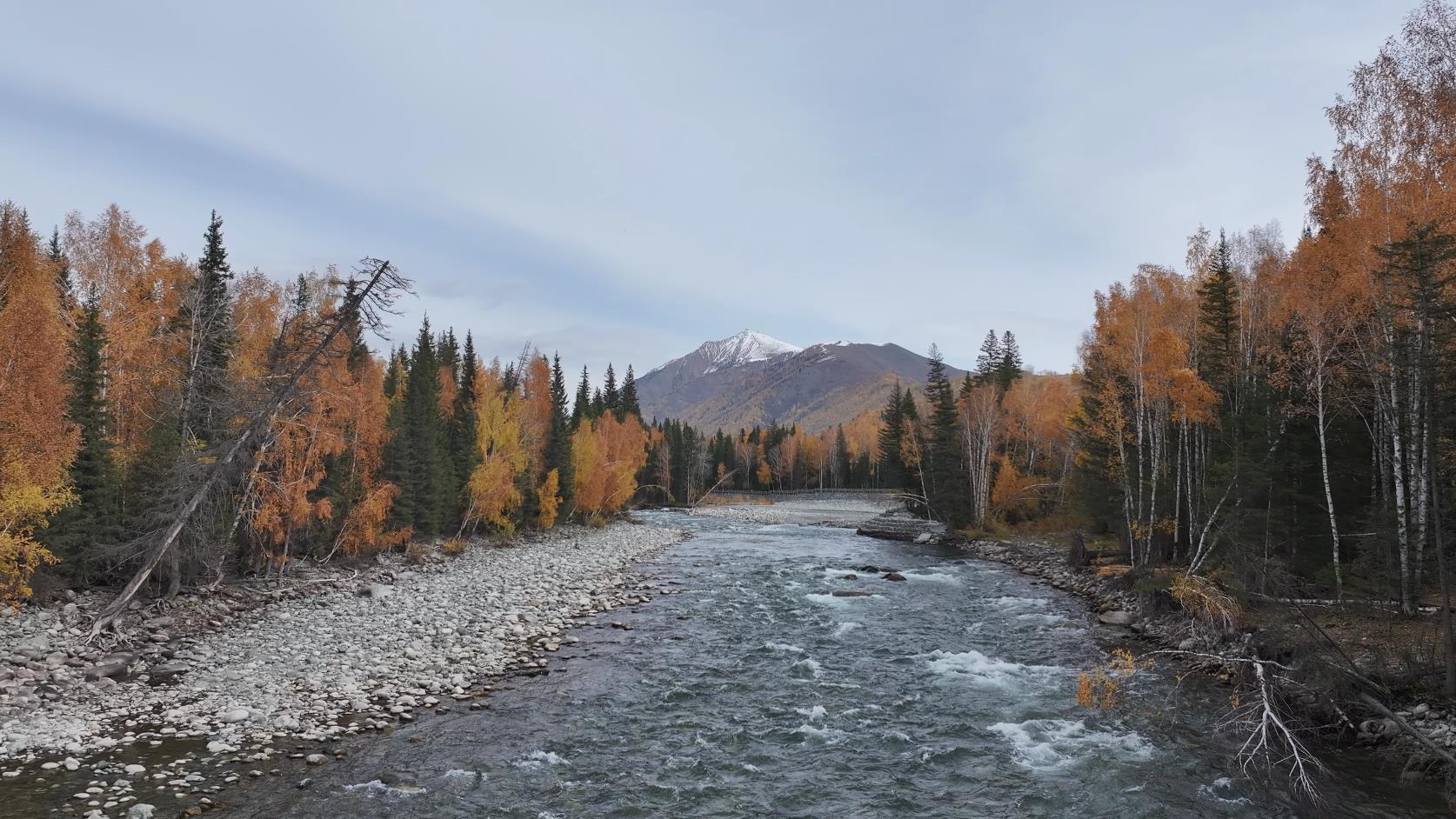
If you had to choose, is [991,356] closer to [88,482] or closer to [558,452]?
[558,452]

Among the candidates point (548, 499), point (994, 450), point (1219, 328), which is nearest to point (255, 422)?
point (548, 499)

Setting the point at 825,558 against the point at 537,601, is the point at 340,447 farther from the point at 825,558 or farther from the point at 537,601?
the point at 825,558

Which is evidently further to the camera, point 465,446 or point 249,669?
point 465,446

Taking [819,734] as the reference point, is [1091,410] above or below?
above

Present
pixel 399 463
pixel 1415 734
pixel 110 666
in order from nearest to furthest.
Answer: pixel 1415 734, pixel 110 666, pixel 399 463

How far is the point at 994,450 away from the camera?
204 feet

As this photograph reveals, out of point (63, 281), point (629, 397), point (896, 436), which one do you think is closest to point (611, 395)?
point (629, 397)

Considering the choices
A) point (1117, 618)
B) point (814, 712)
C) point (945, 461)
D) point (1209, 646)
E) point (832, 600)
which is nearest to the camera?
point (814, 712)

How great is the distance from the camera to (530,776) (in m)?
11.3

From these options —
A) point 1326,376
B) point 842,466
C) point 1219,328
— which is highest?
point 1219,328

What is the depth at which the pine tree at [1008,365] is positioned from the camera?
68.5 m

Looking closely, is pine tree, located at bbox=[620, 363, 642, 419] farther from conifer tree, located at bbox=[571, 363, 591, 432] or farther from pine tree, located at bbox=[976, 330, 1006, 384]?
pine tree, located at bbox=[976, 330, 1006, 384]

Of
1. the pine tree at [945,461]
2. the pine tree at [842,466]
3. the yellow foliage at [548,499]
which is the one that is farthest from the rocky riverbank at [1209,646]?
the pine tree at [842,466]

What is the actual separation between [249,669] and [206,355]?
47.9ft
